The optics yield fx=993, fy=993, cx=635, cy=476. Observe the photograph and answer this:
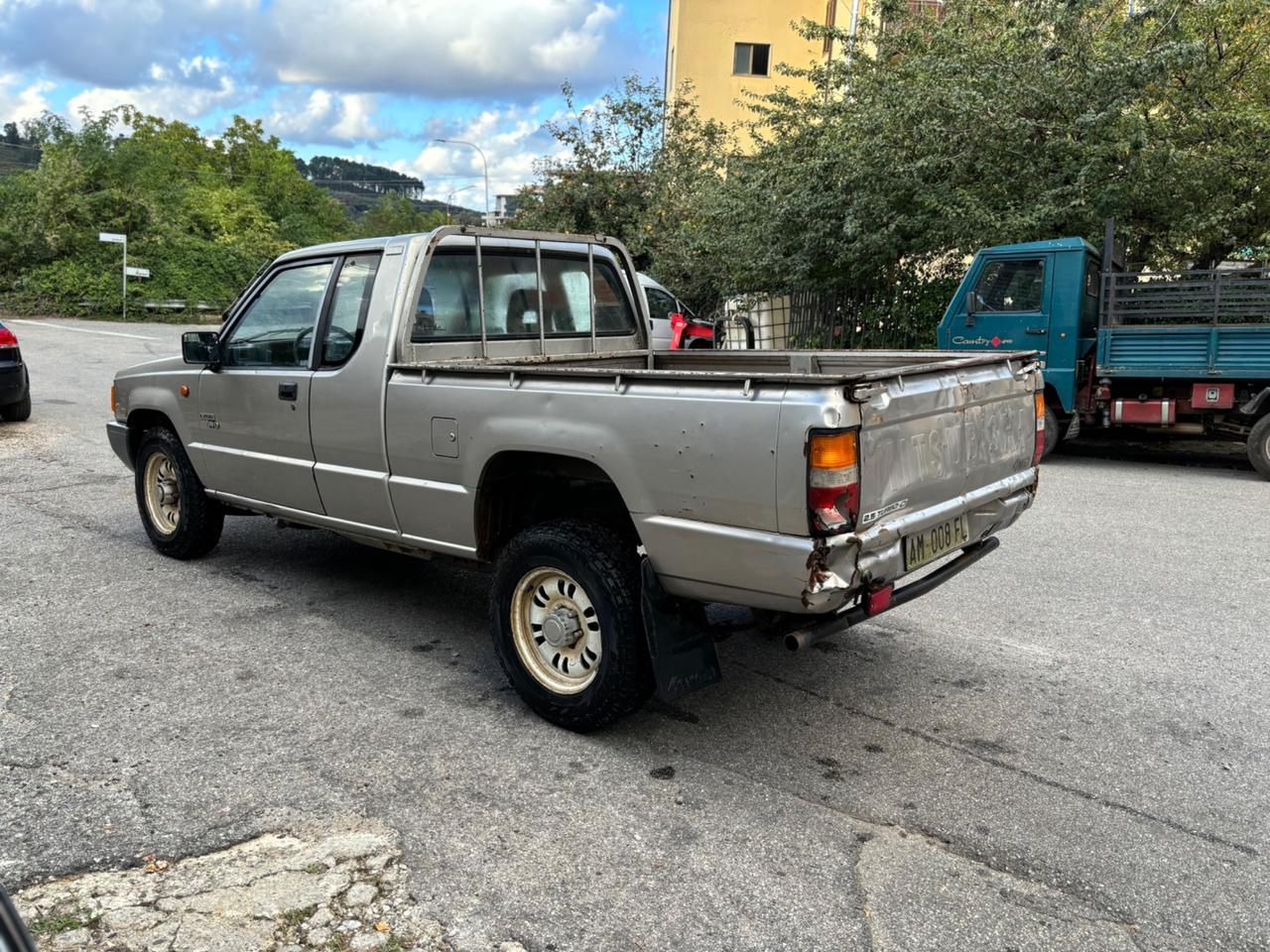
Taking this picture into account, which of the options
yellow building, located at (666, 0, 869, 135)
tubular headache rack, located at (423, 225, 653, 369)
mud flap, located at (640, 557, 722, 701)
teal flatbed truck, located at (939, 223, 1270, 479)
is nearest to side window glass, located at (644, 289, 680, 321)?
teal flatbed truck, located at (939, 223, 1270, 479)

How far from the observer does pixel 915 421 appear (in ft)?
11.1

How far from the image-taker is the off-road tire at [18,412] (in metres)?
11.4

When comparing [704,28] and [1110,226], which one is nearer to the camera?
[1110,226]

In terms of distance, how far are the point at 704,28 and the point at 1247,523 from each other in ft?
108

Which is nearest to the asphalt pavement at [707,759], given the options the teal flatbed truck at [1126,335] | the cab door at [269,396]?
the cab door at [269,396]

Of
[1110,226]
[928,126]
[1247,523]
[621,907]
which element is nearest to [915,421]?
[621,907]

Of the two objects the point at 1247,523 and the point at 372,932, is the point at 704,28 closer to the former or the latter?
the point at 1247,523

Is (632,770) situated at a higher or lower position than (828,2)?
lower

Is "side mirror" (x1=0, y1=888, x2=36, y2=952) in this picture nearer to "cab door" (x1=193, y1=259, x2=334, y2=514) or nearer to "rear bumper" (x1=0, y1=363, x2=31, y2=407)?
"cab door" (x1=193, y1=259, x2=334, y2=514)

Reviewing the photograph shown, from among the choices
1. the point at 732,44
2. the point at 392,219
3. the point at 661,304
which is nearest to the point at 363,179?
the point at 392,219

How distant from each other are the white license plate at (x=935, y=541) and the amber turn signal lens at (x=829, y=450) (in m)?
0.54

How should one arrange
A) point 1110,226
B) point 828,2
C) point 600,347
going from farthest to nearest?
point 828,2 < point 1110,226 < point 600,347

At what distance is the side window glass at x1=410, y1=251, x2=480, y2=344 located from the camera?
4.58 m

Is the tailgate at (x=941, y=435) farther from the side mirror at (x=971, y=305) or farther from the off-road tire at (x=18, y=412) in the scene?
the off-road tire at (x=18, y=412)
